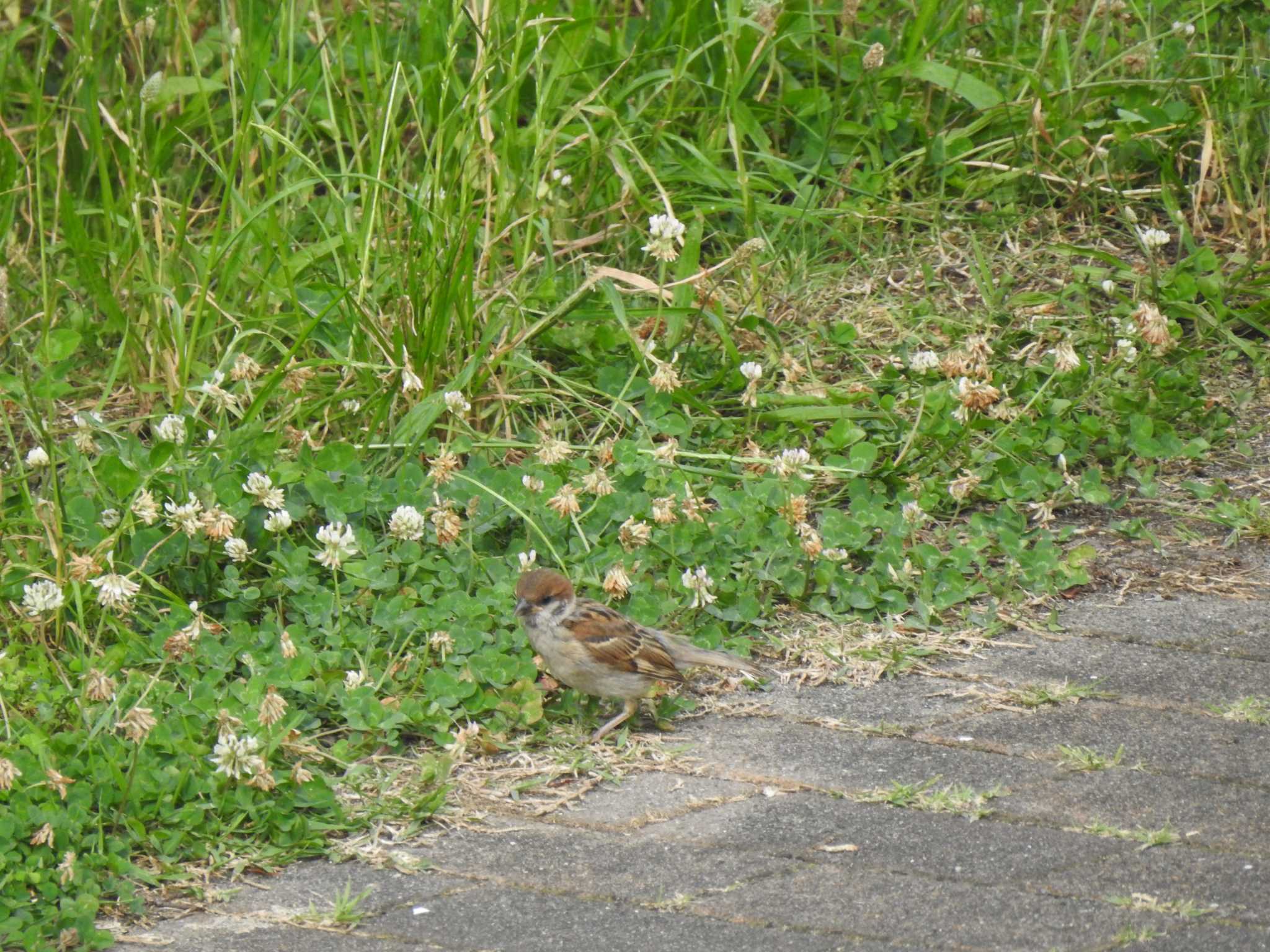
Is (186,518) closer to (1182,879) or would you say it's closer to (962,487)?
(962,487)

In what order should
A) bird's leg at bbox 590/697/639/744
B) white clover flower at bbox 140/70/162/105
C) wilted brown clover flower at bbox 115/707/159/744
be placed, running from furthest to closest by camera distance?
white clover flower at bbox 140/70/162/105 < bird's leg at bbox 590/697/639/744 < wilted brown clover flower at bbox 115/707/159/744

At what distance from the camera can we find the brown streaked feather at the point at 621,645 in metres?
3.99

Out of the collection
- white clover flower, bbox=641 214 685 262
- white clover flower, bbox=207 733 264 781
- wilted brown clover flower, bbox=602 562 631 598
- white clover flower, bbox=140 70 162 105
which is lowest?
wilted brown clover flower, bbox=602 562 631 598

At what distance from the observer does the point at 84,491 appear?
4.61m

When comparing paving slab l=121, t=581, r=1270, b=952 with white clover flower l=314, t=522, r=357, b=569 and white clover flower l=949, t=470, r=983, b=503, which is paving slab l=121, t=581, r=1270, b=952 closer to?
white clover flower l=949, t=470, r=983, b=503

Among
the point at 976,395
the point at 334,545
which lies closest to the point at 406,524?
the point at 334,545

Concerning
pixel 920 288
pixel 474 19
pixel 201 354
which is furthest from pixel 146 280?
pixel 920 288

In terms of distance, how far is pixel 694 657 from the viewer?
4.14m

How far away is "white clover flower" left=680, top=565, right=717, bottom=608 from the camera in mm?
4387

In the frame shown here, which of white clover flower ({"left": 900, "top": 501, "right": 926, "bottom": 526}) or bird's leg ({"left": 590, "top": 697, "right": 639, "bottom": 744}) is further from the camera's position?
white clover flower ({"left": 900, "top": 501, "right": 926, "bottom": 526})

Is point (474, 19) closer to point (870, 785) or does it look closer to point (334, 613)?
point (334, 613)

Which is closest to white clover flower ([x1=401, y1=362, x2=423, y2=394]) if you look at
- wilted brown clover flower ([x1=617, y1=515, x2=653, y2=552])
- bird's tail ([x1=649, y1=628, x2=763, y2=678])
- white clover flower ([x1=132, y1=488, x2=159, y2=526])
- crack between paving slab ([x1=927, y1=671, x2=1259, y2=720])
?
wilted brown clover flower ([x1=617, y1=515, x2=653, y2=552])

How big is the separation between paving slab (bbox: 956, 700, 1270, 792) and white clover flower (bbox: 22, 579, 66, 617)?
221 centimetres

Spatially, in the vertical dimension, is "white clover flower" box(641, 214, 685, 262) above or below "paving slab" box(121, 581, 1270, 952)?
above
